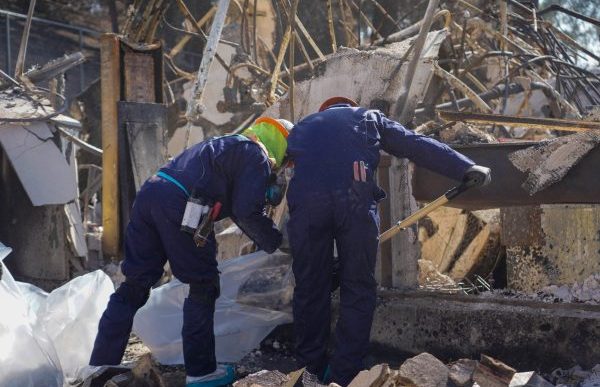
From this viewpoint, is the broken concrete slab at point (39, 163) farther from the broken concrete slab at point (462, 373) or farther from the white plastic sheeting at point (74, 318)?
the broken concrete slab at point (462, 373)

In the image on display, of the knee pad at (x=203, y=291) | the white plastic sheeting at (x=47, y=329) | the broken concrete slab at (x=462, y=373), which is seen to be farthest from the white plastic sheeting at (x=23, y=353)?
the broken concrete slab at (x=462, y=373)

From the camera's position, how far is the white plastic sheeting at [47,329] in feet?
12.2

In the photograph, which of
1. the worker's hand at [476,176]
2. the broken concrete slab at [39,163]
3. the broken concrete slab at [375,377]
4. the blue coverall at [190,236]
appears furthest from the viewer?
the broken concrete slab at [39,163]

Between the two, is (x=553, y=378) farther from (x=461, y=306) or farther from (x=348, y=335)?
(x=348, y=335)

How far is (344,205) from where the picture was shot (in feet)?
11.7

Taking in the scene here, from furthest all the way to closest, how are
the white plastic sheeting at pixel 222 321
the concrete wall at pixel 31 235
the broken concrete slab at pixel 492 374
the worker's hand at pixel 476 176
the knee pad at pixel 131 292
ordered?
the concrete wall at pixel 31 235 < the white plastic sheeting at pixel 222 321 < the knee pad at pixel 131 292 < the worker's hand at pixel 476 176 < the broken concrete slab at pixel 492 374

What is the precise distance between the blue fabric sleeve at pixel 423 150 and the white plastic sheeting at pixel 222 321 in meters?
1.11

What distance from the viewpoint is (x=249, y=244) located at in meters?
5.23

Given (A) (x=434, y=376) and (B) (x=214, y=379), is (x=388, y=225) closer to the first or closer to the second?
(B) (x=214, y=379)

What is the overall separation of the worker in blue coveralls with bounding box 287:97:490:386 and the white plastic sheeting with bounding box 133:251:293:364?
65 cm

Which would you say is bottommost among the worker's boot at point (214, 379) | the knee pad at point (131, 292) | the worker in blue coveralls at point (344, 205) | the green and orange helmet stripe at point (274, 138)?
the worker's boot at point (214, 379)

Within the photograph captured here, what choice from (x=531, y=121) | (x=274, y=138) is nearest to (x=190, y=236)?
(x=274, y=138)

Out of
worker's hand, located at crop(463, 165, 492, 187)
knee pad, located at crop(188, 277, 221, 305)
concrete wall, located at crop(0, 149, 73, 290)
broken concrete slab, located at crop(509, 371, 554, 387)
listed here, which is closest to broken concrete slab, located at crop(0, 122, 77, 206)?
concrete wall, located at crop(0, 149, 73, 290)

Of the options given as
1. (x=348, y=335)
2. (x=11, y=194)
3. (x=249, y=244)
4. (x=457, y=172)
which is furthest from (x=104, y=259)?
(x=457, y=172)
